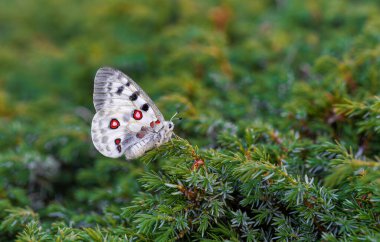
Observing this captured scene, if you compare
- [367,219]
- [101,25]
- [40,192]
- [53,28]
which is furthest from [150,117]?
[53,28]

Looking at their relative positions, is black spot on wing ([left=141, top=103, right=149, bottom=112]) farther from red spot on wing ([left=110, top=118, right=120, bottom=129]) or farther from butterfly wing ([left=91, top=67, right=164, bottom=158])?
red spot on wing ([left=110, top=118, right=120, bottom=129])

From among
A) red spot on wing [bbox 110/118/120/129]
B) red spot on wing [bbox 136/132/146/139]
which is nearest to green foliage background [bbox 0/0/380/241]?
red spot on wing [bbox 136/132/146/139]

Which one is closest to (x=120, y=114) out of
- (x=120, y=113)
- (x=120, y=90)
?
(x=120, y=113)

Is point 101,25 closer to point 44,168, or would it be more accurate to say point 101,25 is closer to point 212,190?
point 44,168

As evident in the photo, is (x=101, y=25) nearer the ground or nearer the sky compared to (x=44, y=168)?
nearer the sky

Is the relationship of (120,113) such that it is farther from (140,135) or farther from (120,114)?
(140,135)

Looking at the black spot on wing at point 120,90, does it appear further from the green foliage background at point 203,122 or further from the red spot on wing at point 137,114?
the green foliage background at point 203,122
